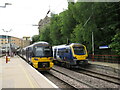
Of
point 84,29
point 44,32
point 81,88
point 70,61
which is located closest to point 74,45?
point 70,61

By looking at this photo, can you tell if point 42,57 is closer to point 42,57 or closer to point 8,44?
point 42,57

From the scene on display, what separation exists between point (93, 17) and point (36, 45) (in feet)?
33.2

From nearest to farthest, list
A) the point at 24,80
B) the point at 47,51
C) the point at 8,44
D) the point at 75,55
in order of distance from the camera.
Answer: the point at 24,80 → the point at 47,51 → the point at 75,55 → the point at 8,44

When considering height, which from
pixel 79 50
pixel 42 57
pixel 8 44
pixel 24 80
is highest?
pixel 8 44

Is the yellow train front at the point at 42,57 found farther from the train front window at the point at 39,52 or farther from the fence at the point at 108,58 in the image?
the fence at the point at 108,58

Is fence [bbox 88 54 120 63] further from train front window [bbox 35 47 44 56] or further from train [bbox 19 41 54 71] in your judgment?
train front window [bbox 35 47 44 56]

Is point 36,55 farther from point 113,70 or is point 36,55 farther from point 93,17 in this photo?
point 93,17

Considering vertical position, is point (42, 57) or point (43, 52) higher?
point (43, 52)

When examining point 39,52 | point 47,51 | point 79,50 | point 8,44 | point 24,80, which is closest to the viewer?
point 24,80

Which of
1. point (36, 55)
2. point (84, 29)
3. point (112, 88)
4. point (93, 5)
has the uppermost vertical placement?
point (93, 5)

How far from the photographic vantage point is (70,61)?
65.5ft

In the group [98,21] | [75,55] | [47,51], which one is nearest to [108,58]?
[98,21]

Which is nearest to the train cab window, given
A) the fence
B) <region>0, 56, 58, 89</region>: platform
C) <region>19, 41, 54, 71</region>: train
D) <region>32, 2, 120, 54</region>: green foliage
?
<region>19, 41, 54, 71</region>: train

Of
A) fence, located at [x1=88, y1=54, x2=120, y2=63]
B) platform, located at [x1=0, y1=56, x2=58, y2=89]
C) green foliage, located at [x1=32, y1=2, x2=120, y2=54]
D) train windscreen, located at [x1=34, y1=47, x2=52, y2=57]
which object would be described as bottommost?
platform, located at [x1=0, y1=56, x2=58, y2=89]
